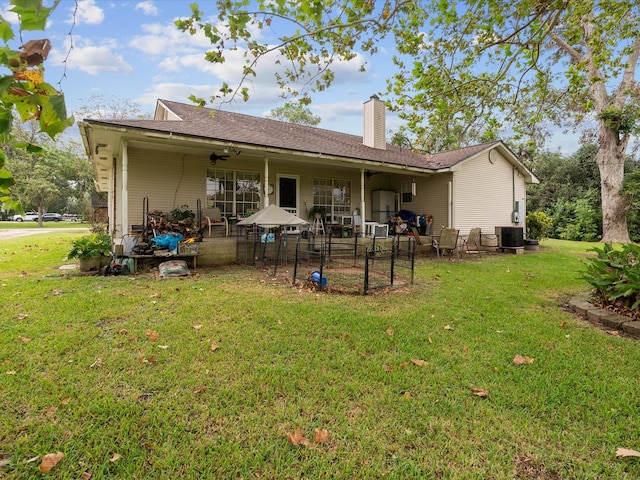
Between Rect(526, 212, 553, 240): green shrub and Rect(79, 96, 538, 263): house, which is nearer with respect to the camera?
Rect(79, 96, 538, 263): house

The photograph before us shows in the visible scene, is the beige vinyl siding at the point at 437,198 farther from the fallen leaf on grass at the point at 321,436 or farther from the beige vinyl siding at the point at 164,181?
the fallen leaf on grass at the point at 321,436

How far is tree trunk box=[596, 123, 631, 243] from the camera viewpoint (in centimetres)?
1692

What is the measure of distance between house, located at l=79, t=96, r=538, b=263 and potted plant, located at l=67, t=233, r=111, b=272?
70 centimetres

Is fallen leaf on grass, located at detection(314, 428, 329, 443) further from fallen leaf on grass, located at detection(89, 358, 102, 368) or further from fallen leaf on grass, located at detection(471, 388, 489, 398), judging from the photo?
fallen leaf on grass, located at detection(89, 358, 102, 368)

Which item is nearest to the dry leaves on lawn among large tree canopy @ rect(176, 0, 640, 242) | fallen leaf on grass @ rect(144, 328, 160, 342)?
fallen leaf on grass @ rect(144, 328, 160, 342)

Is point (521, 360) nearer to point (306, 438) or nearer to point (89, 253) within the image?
point (306, 438)

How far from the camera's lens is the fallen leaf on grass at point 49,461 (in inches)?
72.9

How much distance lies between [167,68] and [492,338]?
648 centimetres

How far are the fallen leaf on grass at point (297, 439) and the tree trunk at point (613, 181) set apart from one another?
20.8m

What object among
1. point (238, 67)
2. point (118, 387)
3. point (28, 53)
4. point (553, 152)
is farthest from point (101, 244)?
point (553, 152)

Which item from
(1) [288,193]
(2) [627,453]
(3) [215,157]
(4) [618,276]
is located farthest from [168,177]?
(2) [627,453]

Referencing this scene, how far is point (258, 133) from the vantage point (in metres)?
10.7

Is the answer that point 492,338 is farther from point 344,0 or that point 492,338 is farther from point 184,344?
point 344,0

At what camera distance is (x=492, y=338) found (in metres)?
3.94
